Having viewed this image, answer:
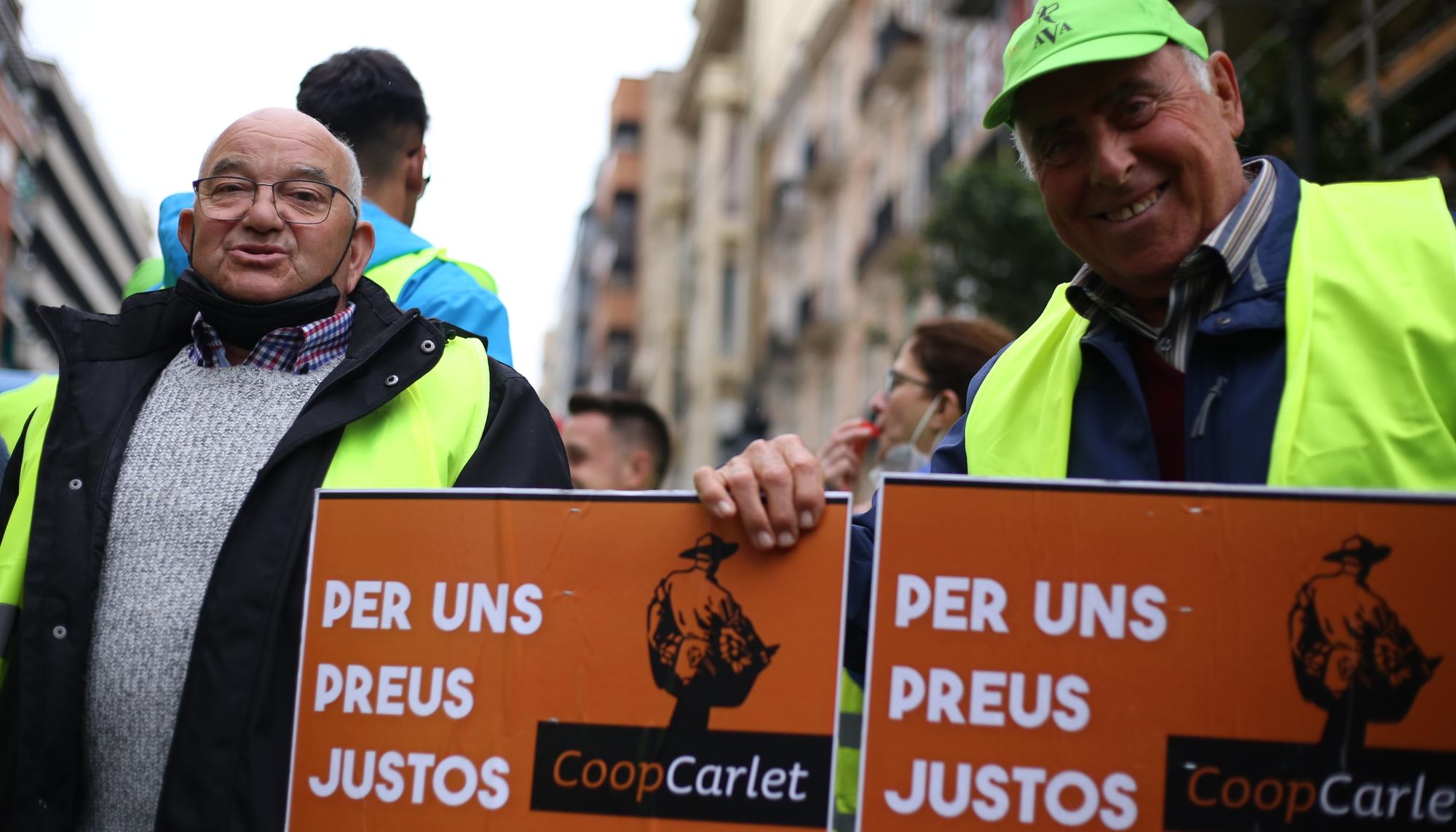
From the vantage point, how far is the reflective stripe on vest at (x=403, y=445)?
9.82ft

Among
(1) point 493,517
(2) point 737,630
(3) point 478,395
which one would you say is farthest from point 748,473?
(3) point 478,395

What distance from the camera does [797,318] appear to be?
35625 millimetres

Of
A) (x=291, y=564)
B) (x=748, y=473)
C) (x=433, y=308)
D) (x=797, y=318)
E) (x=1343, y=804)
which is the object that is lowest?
(x=1343, y=804)

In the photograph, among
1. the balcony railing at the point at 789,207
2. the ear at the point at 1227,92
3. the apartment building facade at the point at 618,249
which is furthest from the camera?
the apartment building facade at the point at 618,249

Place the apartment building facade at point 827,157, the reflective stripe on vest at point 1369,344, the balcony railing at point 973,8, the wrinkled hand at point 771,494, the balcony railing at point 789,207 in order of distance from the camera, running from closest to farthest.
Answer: the reflective stripe on vest at point 1369,344, the wrinkled hand at point 771,494, the apartment building facade at point 827,157, the balcony railing at point 973,8, the balcony railing at point 789,207

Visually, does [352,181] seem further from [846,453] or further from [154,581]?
[846,453]

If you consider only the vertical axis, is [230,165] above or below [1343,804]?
above

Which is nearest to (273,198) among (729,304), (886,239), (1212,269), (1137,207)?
(1137,207)

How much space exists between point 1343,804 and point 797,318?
110 ft

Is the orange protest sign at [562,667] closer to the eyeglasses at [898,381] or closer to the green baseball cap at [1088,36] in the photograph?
the green baseball cap at [1088,36]

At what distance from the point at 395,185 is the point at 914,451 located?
197 centimetres

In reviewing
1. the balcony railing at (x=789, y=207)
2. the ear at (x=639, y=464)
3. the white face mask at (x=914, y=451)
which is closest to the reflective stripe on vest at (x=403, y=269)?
the white face mask at (x=914, y=451)

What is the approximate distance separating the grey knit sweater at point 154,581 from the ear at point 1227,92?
168 cm

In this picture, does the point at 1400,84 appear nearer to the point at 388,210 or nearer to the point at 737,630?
the point at 388,210
